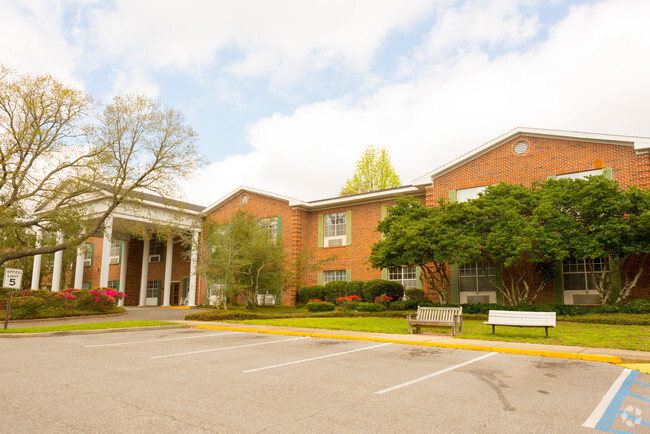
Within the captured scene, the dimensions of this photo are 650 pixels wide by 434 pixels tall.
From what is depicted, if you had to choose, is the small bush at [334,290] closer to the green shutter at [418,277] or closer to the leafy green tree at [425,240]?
the green shutter at [418,277]

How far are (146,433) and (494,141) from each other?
21335mm

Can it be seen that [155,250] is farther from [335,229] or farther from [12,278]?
[12,278]

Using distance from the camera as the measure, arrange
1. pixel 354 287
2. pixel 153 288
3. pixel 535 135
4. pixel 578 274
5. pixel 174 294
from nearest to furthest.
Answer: pixel 578 274
pixel 535 135
pixel 354 287
pixel 174 294
pixel 153 288

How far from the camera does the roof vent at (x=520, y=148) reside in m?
21.9

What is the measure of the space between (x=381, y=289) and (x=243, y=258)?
298 inches

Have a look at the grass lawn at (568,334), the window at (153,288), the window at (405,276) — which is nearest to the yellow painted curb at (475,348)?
the grass lawn at (568,334)

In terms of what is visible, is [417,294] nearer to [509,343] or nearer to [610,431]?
[509,343]

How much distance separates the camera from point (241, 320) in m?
19.8

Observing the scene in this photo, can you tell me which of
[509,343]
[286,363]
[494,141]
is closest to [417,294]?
[494,141]

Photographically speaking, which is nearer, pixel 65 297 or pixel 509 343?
pixel 509 343

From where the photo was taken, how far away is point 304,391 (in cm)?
654

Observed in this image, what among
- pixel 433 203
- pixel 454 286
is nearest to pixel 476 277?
pixel 454 286

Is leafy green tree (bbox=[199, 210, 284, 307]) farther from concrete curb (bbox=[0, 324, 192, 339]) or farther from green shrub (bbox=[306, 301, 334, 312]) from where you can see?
concrete curb (bbox=[0, 324, 192, 339])

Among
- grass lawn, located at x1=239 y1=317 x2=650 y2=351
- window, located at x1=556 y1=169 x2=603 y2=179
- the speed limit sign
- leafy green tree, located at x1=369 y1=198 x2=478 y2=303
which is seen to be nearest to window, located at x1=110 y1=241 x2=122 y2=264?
the speed limit sign
